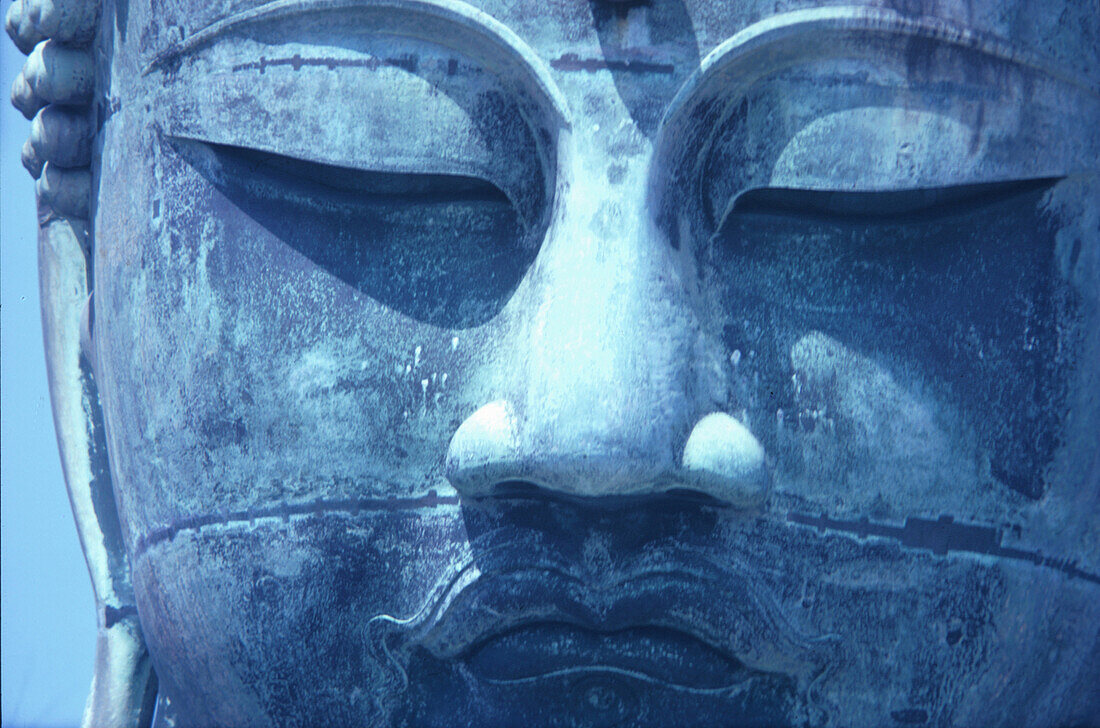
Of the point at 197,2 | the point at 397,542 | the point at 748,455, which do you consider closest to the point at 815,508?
the point at 748,455

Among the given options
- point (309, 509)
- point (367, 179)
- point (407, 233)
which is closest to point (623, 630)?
point (309, 509)

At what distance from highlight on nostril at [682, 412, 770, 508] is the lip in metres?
0.11

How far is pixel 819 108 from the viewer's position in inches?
90.3

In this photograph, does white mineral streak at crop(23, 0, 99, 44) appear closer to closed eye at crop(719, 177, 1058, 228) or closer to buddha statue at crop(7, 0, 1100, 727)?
buddha statue at crop(7, 0, 1100, 727)

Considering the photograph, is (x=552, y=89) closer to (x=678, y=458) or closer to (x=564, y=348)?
(x=564, y=348)

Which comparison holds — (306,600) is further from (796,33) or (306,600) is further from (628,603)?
(796,33)

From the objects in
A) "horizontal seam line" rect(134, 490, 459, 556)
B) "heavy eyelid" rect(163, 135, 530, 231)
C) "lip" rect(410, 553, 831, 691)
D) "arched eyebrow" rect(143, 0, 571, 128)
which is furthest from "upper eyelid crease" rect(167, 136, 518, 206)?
"lip" rect(410, 553, 831, 691)

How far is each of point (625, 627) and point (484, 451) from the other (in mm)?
305

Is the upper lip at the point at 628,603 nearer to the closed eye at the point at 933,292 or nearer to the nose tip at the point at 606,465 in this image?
the nose tip at the point at 606,465

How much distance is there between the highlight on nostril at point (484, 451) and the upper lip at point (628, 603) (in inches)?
4.2

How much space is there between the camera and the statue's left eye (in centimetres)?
236

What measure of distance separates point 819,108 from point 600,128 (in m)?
0.31

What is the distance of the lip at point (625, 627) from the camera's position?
2193mm

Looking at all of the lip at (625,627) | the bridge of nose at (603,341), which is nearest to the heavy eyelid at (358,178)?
the bridge of nose at (603,341)
